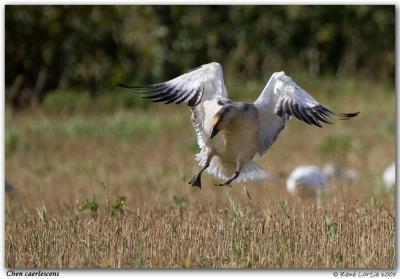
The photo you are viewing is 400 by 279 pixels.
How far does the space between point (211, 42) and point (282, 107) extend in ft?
28.5

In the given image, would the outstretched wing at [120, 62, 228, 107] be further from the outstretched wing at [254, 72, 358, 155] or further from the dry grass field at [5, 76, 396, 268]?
the dry grass field at [5, 76, 396, 268]

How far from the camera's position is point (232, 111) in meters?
5.46

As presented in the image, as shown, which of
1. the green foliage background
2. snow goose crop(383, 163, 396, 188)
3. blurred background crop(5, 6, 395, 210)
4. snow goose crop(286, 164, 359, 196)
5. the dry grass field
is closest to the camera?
the dry grass field

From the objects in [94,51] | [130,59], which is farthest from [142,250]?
[130,59]

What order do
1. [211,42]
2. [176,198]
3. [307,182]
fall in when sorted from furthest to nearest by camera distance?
1. [211,42]
2. [307,182]
3. [176,198]

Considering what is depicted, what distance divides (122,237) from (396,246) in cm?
147

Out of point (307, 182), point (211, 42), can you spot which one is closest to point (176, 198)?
point (307, 182)

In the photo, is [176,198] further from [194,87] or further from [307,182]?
[307,182]

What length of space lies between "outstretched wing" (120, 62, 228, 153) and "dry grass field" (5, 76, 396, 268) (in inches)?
21.8

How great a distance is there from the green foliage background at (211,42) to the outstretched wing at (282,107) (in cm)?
709

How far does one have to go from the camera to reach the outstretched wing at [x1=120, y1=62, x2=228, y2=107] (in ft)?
18.2

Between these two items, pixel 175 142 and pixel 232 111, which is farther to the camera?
pixel 175 142

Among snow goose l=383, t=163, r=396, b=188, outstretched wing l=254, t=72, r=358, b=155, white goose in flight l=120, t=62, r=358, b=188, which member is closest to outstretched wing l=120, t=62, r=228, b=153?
white goose in flight l=120, t=62, r=358, b=188

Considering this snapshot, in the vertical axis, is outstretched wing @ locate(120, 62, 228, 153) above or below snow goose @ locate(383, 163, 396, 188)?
above
